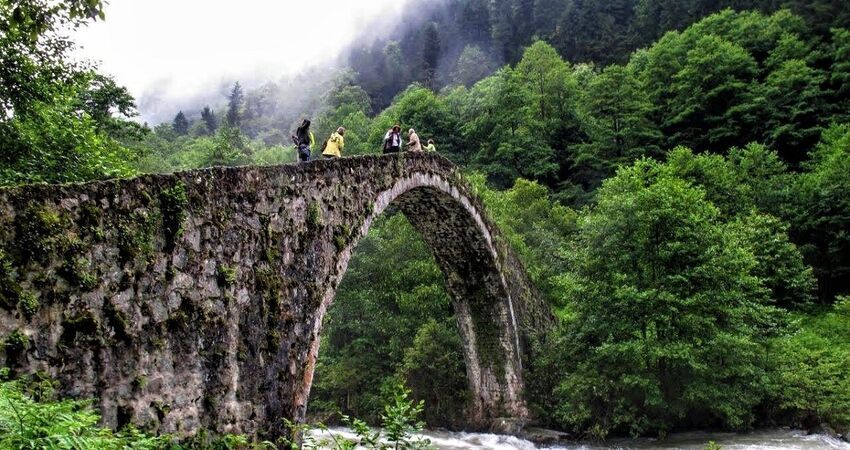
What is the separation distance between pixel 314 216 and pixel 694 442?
10773 mm

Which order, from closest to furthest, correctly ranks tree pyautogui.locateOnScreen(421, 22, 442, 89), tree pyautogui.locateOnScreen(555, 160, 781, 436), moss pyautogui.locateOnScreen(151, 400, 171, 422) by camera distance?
1. moss pyautogui.locateOnScreen(151, 400, 171, 422)
2. tree pyautogui.locateOnScreen(555, 160, 781, 436)
3. tree pyautogui.locateOnScreen(421, 22, 442, 89)

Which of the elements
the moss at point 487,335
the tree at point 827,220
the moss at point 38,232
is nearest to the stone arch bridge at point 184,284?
the moss at point 38,232

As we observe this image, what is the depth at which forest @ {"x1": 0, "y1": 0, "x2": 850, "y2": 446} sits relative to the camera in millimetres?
12430

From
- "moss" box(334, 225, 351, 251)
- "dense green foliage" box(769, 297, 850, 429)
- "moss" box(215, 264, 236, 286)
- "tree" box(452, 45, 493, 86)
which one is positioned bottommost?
"dense green foliage" box(769, 297, 850, 429)

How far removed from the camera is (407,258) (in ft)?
65.0

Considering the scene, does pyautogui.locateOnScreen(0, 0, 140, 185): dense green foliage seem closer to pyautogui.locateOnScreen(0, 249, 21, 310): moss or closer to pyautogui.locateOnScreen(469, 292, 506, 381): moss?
pyautogui.locateOnScreen(0, 249, 21, 310): moss

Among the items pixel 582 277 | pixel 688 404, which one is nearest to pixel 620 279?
pixel 582 277

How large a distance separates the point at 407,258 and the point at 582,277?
24.3ft

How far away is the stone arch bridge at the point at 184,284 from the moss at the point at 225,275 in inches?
0.8

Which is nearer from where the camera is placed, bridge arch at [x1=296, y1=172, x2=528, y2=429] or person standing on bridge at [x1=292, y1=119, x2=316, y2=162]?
person standing on bridge at [x1=292, y1=119, x2=316, y2=162]

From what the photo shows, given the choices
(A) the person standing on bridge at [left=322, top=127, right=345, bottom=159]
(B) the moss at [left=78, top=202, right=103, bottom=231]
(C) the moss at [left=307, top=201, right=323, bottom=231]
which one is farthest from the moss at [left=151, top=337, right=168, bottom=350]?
(A) the person standing on bridge at [left=322, top=127, right=345, bottom=159]

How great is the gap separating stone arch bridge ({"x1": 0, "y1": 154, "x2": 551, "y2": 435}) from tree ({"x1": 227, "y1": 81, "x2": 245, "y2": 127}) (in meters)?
95.1

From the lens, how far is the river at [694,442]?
1230 cm

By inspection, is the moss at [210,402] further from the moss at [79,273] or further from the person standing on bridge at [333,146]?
the person standing on bridge at [333,146]
